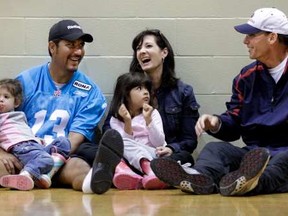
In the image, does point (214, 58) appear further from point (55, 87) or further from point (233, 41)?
point (55, 87)

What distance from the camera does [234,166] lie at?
3.46m

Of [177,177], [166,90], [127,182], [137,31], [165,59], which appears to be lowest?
[127,182]

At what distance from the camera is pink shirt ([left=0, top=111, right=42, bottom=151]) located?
357cm

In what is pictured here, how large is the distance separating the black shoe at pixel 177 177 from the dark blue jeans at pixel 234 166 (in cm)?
12

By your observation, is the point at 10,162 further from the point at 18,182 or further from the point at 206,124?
the point at 206,124

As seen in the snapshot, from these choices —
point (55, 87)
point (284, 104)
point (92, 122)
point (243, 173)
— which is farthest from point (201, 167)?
point (55, 87)

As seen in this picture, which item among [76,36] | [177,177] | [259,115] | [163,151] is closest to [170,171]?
[177,177]

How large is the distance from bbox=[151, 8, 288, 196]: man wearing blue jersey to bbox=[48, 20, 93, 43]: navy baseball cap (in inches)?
36.6

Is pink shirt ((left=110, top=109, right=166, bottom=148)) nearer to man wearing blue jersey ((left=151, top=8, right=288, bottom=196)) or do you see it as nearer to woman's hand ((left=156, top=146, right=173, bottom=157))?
woman's hand ((left=156, top=146, right=173, bottom=157))

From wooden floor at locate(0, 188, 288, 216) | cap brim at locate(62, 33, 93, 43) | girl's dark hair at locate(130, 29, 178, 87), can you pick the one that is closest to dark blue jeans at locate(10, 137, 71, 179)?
wooden floor at locate(0, 188, 288, 216)

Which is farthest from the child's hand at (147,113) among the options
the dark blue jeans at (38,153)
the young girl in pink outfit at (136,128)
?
the dark blue jeans at (38,153)

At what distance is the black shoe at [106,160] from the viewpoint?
313 centimetres

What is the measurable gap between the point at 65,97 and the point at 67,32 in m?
0.38

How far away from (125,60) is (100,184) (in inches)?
47.6
